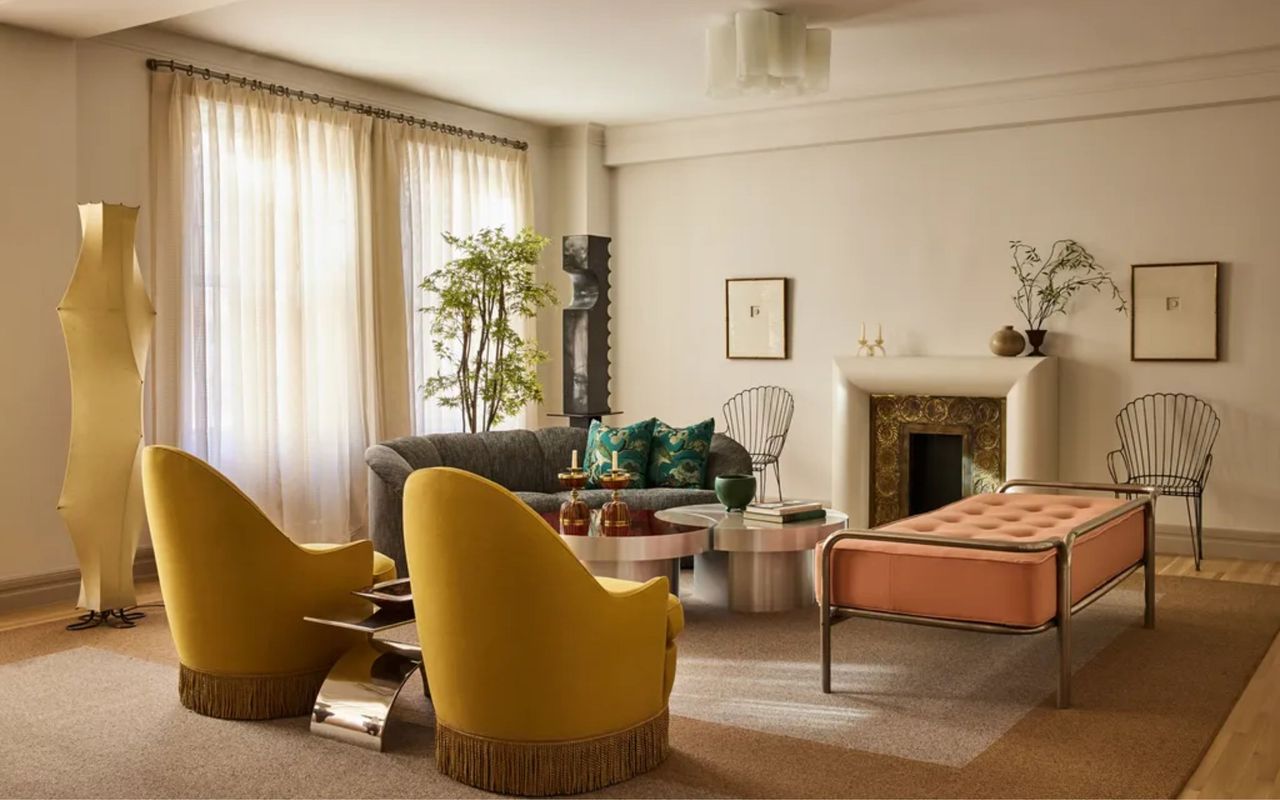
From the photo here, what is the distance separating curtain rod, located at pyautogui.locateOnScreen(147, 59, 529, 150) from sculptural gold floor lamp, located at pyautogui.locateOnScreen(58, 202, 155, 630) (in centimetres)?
140

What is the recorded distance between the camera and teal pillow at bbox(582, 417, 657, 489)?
6.81 meters

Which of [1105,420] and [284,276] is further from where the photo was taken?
[1105,420]

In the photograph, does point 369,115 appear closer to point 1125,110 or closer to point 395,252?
point 395,252

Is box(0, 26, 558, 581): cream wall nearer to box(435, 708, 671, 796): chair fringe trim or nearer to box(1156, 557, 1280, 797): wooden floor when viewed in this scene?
box(435, 708, 671, 796): chair fringe trim

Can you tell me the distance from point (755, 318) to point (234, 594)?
5.48m

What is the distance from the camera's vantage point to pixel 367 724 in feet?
11.8

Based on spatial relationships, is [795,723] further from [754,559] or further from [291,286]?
[291,286]

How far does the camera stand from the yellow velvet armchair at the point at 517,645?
123 inches

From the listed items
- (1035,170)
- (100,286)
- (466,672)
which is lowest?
(466,672)

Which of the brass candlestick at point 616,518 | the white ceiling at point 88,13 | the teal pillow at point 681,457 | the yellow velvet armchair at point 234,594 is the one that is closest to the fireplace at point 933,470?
the teal pillow at point 681,457

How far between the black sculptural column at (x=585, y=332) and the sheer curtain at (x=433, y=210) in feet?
2.74

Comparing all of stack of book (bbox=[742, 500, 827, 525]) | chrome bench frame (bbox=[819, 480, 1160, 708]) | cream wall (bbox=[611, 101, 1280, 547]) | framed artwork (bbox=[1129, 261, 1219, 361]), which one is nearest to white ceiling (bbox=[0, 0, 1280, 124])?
cream wall (bbox=[611, 101, 1280, 547])

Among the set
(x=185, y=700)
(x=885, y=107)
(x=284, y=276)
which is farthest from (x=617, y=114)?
(x=185, y=700)

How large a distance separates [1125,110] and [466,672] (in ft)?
19.2
